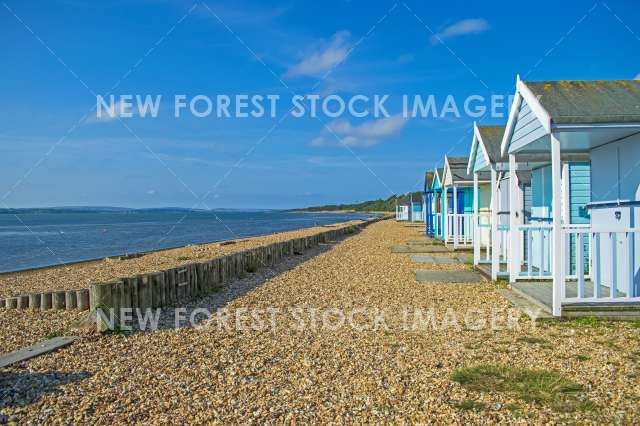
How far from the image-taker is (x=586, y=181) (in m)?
10.8

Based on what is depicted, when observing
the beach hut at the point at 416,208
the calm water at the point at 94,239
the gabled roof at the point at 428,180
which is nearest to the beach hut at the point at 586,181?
the calm water at the point at 94,239

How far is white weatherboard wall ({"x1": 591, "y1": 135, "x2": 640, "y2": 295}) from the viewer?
7.85 metres

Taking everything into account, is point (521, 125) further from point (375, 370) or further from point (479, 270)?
point (375, 370)

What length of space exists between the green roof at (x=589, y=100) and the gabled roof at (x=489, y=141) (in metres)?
3.04

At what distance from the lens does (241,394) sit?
16.0 ft

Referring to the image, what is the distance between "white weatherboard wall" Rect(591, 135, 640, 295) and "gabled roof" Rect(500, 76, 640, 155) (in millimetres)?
936

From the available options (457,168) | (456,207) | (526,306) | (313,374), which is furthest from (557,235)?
(457,168)

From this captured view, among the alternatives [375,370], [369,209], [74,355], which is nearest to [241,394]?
[375,370]

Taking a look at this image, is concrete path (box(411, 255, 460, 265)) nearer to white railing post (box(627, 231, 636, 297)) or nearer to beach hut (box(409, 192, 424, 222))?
white railing post (box(627, 231, 636, 297))

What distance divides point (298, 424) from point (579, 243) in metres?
5.73

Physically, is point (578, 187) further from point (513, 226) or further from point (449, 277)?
point (449, 277)

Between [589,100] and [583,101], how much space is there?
0.09 meters

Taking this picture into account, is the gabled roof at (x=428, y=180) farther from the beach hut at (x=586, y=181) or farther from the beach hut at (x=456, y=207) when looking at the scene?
the beach hut at (x=586, y=181)

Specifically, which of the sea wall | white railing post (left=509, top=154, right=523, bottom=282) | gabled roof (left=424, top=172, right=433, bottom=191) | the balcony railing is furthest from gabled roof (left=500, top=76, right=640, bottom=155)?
gabled roof (left=424, top=172, right=433, bottom=191)
